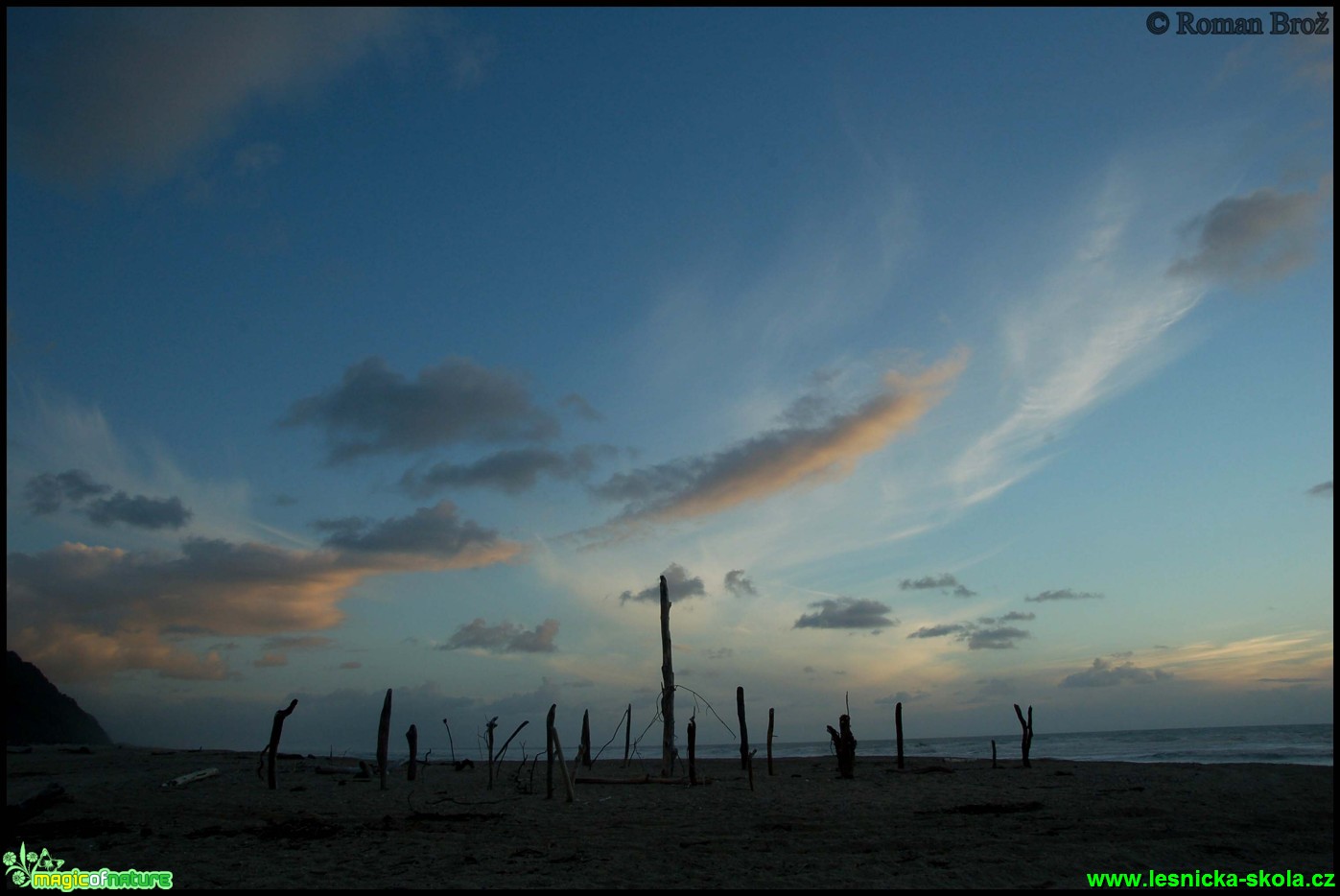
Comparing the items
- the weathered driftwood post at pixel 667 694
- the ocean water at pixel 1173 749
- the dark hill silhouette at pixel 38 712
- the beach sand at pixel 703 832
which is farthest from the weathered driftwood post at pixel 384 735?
the dark hill silhouette at pixel 38 712

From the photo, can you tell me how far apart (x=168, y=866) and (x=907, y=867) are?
958 cm

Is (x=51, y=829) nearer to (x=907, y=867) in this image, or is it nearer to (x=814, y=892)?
(x=814, y=892)

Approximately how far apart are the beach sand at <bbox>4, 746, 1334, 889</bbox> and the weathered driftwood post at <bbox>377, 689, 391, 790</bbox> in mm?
718

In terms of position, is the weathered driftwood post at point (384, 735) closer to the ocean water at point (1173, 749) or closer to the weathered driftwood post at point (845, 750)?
the weathered driftwood post at point (845, 750)

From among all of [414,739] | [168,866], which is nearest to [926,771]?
[414,739]

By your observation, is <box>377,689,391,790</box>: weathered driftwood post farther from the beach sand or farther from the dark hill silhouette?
the dark hill silhouette

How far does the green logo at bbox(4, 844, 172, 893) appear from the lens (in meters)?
9.36

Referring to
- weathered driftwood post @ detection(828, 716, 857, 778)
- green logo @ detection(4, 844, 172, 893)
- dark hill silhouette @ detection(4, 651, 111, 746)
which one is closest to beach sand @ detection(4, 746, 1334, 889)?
green logo @ detection(4, 844, 172, 893)

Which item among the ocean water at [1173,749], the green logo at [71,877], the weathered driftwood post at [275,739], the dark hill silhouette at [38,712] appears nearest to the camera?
the green logo at [71,877]

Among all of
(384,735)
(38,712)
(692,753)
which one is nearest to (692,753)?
(692,753)

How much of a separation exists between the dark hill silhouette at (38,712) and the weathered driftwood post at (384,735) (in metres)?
71.1

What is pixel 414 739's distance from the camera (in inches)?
1008

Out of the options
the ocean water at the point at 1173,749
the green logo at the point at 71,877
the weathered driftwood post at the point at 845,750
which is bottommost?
the ocean water at the point at 1173,749

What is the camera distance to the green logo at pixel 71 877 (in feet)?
30.7
